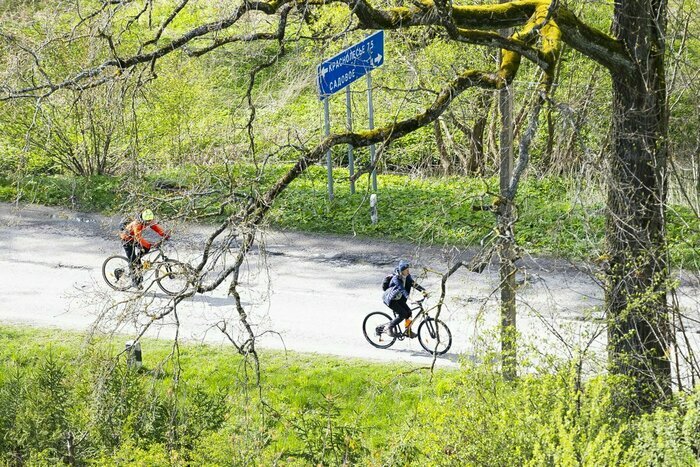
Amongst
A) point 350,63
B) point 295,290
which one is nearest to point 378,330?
point 295,290

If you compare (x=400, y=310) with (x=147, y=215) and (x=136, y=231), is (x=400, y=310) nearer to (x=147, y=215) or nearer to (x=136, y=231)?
(x=136, y=231)

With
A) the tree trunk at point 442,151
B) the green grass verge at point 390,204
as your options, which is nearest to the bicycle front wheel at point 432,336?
the green grass verge at point 390,204

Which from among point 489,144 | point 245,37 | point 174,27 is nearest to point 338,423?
point 245,37

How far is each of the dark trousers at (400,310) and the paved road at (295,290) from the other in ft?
1.56

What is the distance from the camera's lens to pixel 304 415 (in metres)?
10.8

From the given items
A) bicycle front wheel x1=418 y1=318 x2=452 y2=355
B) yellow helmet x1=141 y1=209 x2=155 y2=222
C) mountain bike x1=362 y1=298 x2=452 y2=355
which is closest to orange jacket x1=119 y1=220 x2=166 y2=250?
yellow helmet x1=141 y1=209 x2=155 y2=222

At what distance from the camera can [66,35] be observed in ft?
31.3

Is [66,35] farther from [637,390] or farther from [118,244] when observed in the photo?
[118,244]

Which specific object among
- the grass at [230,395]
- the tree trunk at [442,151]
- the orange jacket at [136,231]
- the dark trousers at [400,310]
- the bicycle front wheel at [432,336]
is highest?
the tree trunk at [442,151]

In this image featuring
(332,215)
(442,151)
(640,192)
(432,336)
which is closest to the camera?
(640,192)

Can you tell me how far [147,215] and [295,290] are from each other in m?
6.26

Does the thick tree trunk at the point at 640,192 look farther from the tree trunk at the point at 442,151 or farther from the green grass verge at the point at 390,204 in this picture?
the tree trunk at the point at 442,151

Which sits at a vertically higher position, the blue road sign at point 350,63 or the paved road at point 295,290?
the blue road sign at point 350,63

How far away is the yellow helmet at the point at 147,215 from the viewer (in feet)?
29.1
